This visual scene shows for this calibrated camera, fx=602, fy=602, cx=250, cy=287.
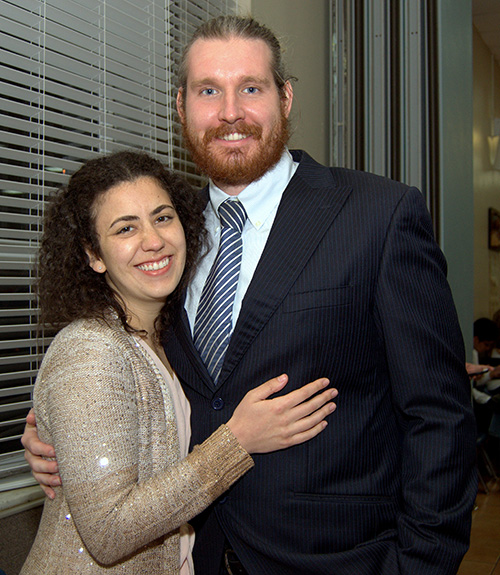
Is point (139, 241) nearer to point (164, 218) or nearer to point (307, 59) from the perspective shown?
point (164, 218)

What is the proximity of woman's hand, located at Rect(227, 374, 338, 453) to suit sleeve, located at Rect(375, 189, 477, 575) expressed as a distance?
0.56 feet

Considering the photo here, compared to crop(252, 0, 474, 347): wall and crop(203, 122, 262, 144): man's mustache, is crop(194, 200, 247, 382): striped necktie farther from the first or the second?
crop(252, 0, 474, 347): wall

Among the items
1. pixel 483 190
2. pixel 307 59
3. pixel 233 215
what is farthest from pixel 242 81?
pixel 483 190

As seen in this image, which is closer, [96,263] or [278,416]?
[278,416]

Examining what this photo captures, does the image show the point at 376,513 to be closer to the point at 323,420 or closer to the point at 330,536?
the point at 330,536

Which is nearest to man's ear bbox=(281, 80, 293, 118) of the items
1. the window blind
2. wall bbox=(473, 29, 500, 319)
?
the window blind

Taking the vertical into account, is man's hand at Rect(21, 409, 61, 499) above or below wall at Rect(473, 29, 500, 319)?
below

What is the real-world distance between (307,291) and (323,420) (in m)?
0.27

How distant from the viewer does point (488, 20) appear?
630 cm

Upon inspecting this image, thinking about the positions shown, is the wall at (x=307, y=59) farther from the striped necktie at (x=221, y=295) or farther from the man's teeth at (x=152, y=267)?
the man's teeth at (x=152, y=267)

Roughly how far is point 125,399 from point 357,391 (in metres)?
0.49

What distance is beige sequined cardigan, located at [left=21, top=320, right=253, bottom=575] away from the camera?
3.59ft

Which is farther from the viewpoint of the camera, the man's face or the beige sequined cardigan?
the man's face

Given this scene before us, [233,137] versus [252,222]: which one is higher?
[233,137]
